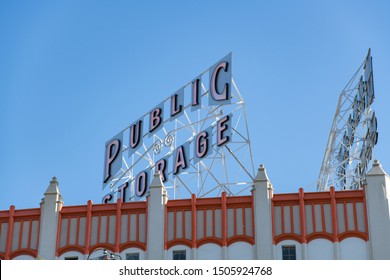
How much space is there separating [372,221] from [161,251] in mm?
12419

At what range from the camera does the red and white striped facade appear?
55500 mm

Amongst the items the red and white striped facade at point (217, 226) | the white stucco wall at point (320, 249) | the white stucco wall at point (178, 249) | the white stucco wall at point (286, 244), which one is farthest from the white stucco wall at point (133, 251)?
the white stucco wall at point (320, 249)

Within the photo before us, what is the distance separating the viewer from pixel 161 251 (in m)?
56.6

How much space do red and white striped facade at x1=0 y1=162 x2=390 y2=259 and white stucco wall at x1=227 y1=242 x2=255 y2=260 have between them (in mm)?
58

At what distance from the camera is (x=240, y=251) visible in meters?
56.0

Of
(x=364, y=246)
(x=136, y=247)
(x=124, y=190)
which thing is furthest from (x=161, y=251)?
(x=124, y=190)

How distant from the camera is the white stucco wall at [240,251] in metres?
55.8

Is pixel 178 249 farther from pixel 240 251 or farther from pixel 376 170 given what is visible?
pixel 376 170

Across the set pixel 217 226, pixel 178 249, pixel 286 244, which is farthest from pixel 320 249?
pixel 178 249

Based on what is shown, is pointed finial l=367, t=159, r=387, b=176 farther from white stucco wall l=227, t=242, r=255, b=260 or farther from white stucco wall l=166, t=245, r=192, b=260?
white stucco wall l=166, t=245, r=192, b=260

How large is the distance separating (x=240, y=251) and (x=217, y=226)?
7.01 feet

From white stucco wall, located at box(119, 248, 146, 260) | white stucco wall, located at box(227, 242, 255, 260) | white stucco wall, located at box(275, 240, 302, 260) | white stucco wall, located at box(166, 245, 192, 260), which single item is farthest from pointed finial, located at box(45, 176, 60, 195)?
white stucco wall, located at box(275, 240, 302, 260)
